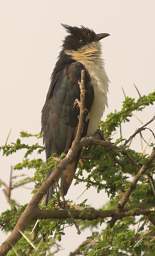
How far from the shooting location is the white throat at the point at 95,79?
5.80 m

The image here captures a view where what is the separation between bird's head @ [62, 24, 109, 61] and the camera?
673 cm

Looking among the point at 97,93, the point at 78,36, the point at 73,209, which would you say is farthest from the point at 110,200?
the point at 78,36

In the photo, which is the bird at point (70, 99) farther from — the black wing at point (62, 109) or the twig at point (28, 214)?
the twig at point (28, 214)

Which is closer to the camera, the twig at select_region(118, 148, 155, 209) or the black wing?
the twig at select_region(118, 148, 155, 209)

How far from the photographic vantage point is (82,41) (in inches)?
273

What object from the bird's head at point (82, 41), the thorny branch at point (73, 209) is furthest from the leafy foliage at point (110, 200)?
the bird's head at point (82, 41)

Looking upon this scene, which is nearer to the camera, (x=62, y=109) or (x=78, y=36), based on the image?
(x=62, y=109)

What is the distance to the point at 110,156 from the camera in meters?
4.19

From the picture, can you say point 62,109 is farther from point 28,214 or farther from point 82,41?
point 28,214

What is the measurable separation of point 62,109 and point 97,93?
1.34 ft

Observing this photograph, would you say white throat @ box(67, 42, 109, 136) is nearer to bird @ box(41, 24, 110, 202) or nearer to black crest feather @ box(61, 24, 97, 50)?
bird @ box(41, 24, 110, 202)

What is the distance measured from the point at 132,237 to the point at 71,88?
2312 millimetres

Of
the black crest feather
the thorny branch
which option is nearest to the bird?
the black crest feather

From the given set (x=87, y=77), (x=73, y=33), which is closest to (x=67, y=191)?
(x=87, y=77)
